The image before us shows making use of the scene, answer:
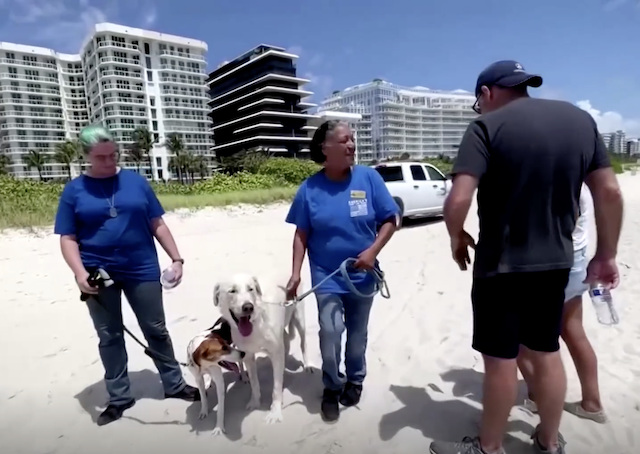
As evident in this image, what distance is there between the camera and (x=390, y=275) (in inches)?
240

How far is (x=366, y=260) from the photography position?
2.48m

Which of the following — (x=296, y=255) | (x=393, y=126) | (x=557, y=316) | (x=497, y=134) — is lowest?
(x=557, y=316)

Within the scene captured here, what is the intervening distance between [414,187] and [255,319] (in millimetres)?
9221

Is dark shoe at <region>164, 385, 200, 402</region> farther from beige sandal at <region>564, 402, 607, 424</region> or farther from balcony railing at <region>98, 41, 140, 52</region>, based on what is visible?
balcony railing at <region>98, 41, 140, 52</region>

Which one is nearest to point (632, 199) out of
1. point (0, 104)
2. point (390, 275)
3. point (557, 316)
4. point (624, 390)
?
point (390, 275)

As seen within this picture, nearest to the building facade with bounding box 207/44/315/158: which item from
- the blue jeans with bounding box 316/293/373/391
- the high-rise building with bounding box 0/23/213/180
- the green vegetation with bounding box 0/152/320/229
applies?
the high-rise building with bounding box 0/23/213/180

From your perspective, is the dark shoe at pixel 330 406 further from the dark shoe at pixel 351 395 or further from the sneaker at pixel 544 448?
the sneaker at pixel 544 448

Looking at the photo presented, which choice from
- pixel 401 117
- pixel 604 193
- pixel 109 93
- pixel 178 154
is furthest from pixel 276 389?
pixel 401 117

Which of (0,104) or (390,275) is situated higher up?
(0,104)

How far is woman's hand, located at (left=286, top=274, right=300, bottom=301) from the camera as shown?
274cm

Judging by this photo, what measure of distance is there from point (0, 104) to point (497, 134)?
8812 centimetres

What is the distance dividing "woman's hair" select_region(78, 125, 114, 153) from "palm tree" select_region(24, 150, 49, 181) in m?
74.8

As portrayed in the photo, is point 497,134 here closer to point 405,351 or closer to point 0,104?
point 405,351

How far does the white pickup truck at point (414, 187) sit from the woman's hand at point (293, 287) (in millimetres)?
8274
